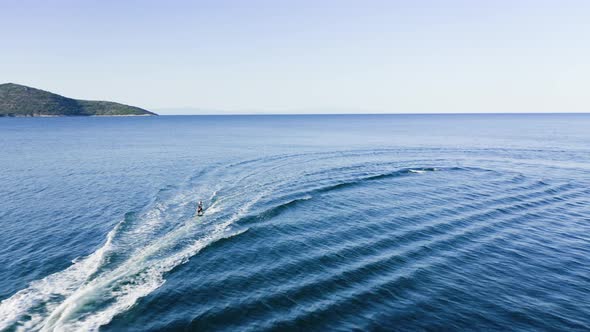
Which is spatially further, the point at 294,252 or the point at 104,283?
the point at 294,252

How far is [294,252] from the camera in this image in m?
39.4

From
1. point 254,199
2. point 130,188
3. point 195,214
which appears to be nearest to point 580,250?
point 254,199

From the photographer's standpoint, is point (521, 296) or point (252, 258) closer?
point (521, 296)

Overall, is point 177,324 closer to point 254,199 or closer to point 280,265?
point 280,265

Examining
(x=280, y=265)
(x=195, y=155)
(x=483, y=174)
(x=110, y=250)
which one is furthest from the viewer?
→ (x=195, y=155)

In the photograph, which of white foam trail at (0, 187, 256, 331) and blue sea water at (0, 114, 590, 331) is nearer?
white foam trail at (0, 187, 256, 331)

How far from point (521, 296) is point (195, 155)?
98730 millimetres

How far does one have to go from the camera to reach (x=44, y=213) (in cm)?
5128

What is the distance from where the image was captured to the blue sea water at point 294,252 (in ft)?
92.5

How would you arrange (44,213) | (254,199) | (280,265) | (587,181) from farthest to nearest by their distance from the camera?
1. (587,181)
2. (254,199)
3. (44,213)
4. (280,265)

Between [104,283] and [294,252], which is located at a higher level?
[294,252]

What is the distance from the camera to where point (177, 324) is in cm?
2697

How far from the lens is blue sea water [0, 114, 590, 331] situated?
2820 centimetres

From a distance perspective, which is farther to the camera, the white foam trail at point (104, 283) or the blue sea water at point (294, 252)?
the blue sea water at point (294, 252)
